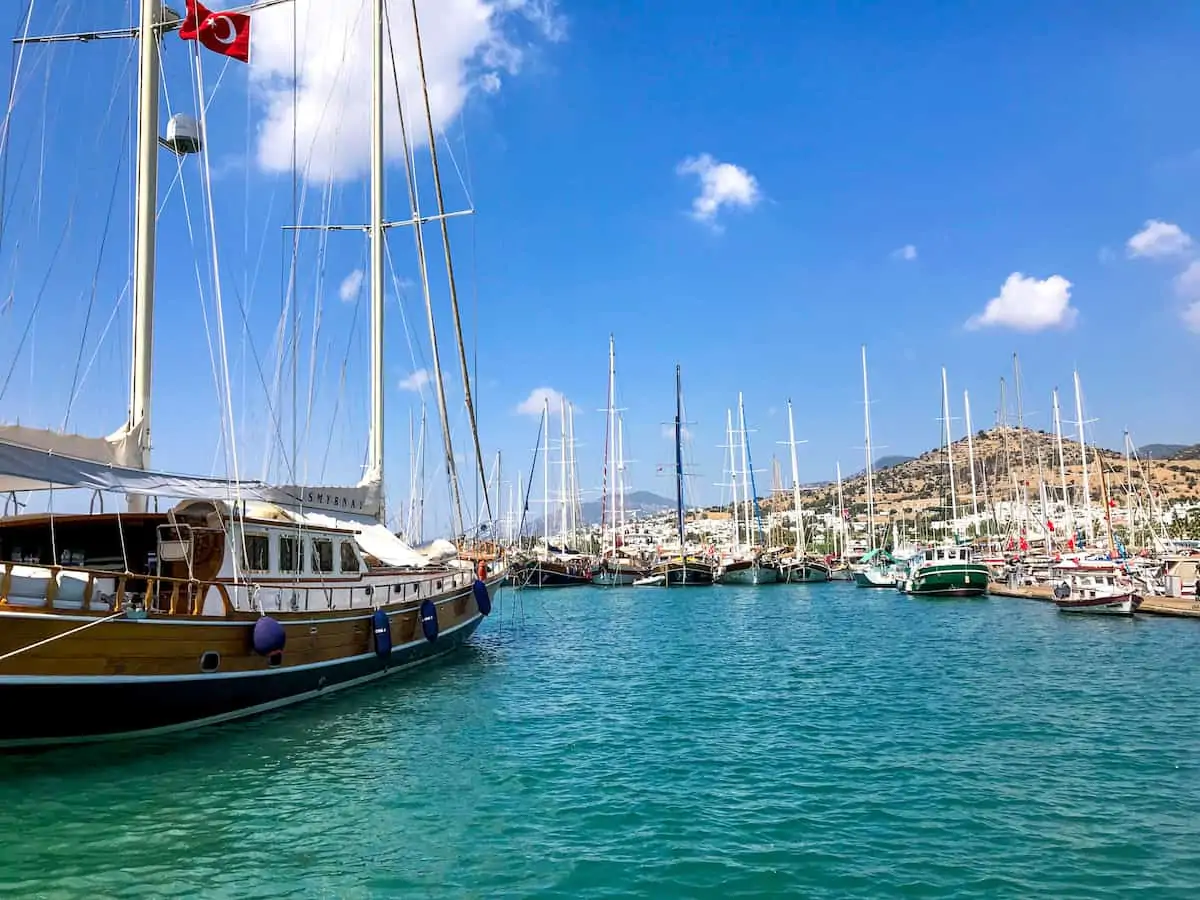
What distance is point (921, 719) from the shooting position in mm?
16125

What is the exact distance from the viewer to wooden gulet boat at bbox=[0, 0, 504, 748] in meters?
11.5

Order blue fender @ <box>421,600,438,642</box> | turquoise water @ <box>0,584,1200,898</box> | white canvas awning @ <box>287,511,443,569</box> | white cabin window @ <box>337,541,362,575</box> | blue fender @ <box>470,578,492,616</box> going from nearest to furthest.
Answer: turquoise water @ <box>0,584,1200,898</box> → white cabin window @ <box>337,541,362,575</box> → white canvas awning @ <box>287,511,443,569</box> → blue fender @ <box>421,600,438,642</box> → blue fender @ <box>470,578,492,616</box>

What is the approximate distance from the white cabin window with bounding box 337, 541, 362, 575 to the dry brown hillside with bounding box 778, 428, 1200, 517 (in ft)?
284

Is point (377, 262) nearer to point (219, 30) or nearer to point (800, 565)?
point (219, 30)

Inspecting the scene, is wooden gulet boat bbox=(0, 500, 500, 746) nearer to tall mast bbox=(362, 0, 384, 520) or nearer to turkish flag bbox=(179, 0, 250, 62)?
tall mast bbox=(362, 0, 384, 520)

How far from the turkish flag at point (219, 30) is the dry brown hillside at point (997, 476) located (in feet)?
300

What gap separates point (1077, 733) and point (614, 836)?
993cm

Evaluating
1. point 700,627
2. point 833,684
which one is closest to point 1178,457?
point 700,627

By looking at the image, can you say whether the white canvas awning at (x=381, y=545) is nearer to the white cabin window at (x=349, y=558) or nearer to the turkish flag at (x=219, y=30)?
the white cabin window at (x=349, y=558)

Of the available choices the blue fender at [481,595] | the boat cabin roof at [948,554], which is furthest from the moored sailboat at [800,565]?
the blue fender at [481,595]

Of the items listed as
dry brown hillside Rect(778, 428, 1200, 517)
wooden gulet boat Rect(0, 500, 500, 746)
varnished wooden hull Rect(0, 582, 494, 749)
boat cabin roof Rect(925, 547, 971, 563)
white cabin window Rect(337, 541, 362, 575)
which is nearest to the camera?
varnished wooden hull Rect(0, 582, 494, 749)

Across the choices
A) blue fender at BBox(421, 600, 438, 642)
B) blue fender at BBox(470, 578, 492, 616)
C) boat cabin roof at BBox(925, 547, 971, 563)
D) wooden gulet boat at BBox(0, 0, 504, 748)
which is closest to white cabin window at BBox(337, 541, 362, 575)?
wooden gulet boat at BBox(0, 0, 504, 748)

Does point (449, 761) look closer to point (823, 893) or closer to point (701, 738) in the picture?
point (701, 738)

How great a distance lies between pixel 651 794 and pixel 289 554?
9805 mm
